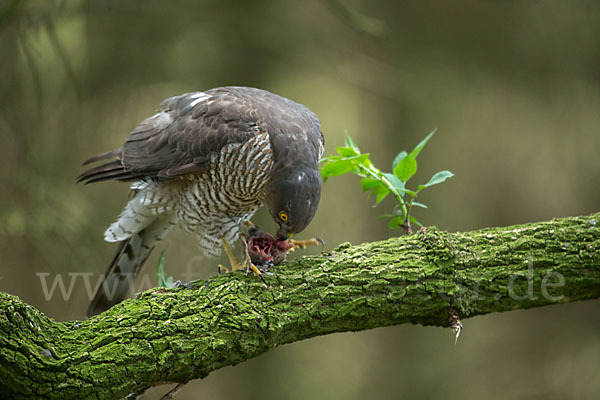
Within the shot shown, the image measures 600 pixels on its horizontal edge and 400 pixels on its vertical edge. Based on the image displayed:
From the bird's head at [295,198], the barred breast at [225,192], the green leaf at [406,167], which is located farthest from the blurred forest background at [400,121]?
the green leaf at [406,167]

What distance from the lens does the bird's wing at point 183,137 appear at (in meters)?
2.94

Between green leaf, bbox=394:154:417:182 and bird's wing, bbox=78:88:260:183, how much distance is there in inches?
30.9

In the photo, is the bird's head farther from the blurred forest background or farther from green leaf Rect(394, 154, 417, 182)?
the blurred forest background

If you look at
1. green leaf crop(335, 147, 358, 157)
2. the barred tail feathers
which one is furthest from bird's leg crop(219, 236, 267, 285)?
green leaf crop(335, 147, 358, 157)

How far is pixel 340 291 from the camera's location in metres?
2.34

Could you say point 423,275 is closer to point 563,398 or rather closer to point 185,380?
point 185,380

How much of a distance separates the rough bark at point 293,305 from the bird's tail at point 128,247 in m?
1.15

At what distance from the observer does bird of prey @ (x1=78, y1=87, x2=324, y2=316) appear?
282 cm

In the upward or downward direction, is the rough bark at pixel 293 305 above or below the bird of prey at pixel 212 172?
below

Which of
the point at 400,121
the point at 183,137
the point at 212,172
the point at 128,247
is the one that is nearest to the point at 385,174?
the point at 212,172

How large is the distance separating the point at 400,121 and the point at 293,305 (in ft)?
11.2

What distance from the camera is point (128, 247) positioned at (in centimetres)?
345

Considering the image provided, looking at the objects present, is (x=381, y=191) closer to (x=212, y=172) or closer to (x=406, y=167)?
(x=406, y=167)

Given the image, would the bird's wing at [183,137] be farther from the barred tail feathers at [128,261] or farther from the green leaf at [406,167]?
the green leaf at [406,167]
